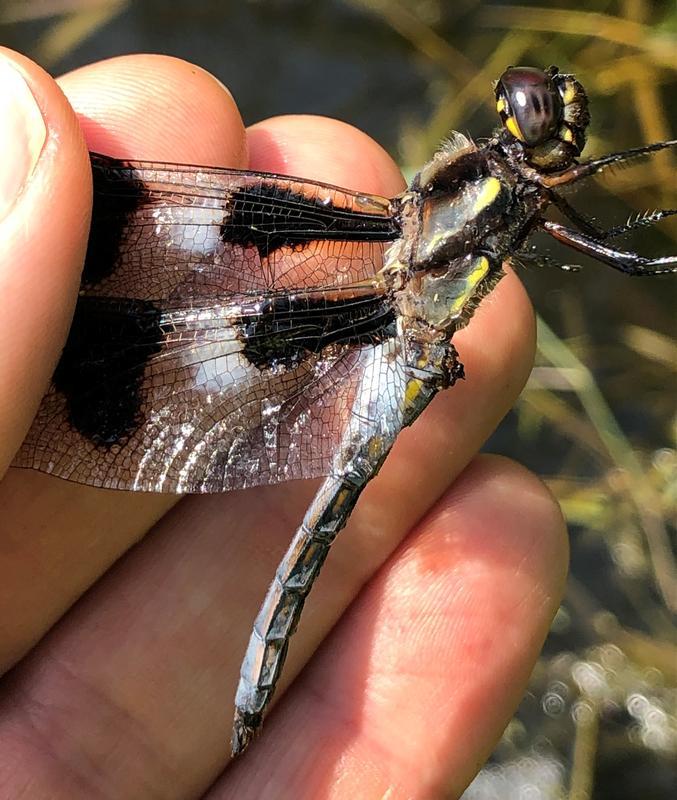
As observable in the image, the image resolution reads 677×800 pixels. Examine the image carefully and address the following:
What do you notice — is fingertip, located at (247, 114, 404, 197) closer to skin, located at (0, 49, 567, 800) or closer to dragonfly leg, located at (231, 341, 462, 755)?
skin, located at (0, 49, 567, 800)

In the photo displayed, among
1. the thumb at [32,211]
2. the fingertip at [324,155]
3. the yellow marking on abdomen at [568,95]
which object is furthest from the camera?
the fingertip at [324,155]

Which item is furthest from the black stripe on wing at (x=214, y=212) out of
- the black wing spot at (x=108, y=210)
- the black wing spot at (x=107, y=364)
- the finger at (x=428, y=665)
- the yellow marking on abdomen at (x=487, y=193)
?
the finger at (x=428, y=665)

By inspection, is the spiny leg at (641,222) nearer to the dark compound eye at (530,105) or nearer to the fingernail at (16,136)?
the dark compound eye at (530,105)

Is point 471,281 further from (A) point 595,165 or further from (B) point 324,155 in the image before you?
(B) point 324,155

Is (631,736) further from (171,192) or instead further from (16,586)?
(171,192)

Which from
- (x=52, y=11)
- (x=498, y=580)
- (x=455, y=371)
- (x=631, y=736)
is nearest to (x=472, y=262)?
(x=455, y=371)
